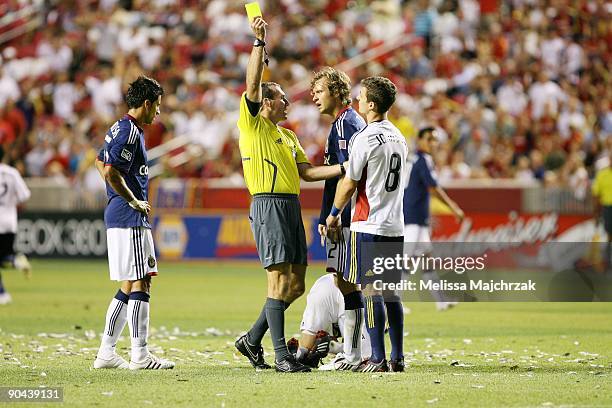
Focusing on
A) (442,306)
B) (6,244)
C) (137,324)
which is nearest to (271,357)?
(137,324)

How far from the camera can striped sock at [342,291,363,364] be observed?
9773mm

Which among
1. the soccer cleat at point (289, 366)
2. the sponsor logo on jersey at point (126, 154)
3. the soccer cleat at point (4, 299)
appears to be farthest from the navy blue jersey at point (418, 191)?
the sponsor logo on jersey at point (126, 154)

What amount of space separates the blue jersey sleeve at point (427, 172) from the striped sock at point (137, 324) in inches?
264

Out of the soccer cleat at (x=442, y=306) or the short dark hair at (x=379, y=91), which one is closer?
the short dark hair at (x=379, y=91)

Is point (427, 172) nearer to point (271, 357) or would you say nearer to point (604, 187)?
point (271, 357)

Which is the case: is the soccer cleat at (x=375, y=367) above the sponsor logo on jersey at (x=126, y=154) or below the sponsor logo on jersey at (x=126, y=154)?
below

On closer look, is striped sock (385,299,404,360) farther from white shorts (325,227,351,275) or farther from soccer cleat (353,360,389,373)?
white shorts (325,227,351,275)

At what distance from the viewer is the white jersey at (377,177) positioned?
365 inches

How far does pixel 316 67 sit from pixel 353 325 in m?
19.7

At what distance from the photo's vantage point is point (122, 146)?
384 inches

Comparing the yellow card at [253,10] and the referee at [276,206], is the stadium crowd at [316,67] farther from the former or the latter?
the yellow card at [253,10]

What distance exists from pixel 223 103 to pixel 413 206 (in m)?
12.6

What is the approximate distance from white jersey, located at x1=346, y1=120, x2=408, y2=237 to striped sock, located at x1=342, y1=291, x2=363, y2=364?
73 cm

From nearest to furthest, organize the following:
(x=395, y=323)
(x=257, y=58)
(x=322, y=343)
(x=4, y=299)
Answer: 1. (x=257, y=58)
2. (x=395, y=323)
3. (x=322, y=343)
4. (x=4, y=299)
